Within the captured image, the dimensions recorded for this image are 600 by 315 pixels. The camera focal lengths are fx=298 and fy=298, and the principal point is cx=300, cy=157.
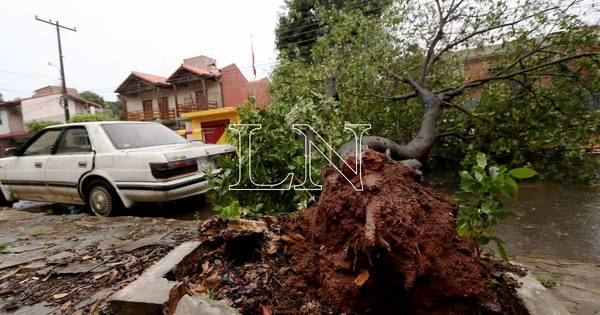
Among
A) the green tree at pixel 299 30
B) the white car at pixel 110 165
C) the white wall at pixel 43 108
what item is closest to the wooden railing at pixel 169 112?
the green tree at pixel 299 30

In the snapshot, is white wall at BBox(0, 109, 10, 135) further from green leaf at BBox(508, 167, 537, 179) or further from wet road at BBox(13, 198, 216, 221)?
green leaf at BBox(508, 167, 537, 179)

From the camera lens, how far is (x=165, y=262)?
1665mm

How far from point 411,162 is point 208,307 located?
1.54 meters

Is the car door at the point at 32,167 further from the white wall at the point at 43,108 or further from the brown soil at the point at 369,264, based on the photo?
the white wall at the point at 43,108

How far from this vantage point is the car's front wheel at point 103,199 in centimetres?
425

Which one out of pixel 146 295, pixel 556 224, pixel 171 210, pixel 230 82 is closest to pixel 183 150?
pixel 171 210

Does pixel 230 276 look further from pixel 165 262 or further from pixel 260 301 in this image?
pixel 165 262

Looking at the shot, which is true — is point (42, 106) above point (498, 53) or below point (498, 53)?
above

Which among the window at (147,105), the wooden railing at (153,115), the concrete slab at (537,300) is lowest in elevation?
the concrete slab at (537,300)

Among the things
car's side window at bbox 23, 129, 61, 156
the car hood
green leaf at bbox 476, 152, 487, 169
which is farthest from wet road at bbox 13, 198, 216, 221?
green leaf at bbox 476, 152, 487, 169

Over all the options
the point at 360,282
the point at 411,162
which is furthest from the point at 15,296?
the point at 411,162

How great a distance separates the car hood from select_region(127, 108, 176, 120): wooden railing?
66.5 ft

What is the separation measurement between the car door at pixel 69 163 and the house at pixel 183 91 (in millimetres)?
14069

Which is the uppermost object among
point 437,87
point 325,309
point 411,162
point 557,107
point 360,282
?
point 437,87
